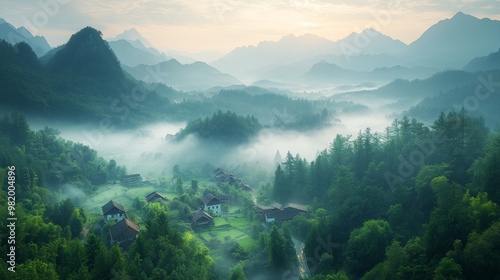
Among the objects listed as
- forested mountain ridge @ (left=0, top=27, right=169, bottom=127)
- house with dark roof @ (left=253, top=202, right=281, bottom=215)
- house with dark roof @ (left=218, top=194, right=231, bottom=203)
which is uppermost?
forested mountain ridge @ (left=0, top=27, right=169, bottom=127)

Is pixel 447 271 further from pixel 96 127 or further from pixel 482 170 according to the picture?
pixel 96 127

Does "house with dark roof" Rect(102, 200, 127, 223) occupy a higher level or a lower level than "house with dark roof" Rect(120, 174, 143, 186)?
higher

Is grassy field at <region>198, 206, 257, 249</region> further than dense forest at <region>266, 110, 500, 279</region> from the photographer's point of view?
Yes

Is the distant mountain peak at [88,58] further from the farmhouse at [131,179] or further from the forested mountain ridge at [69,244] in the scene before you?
the forested mountain ridge at [69,244]

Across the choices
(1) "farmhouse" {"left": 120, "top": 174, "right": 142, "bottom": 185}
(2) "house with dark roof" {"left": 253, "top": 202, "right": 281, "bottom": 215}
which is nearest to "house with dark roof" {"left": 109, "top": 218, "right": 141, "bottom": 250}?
(2) "house with dark roof" {"left": 253, "top": 202, "right": 281, "bottom": 215}

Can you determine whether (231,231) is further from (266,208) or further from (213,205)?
(213,205)

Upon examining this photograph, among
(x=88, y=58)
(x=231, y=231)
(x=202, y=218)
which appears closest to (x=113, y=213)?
(x=202, y=218)

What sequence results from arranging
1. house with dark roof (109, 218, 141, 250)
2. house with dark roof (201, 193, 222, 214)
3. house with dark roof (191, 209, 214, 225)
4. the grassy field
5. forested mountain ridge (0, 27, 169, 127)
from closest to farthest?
house with dark roof (109, 218, 141, 250)
the grassy field
house with dark roof (191, 209, 214, 225)
house with dark roof (201, 193, 222, 214)
forested mountain ridge (0, 27, 169, 127)

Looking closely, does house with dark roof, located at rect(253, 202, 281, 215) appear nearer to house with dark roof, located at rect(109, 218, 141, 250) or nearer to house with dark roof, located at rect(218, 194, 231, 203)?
house with dark roof, located at rect(218, 194, 231, 203)

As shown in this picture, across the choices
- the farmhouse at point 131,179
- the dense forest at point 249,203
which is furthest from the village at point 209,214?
the farmhouse at point 131,179
